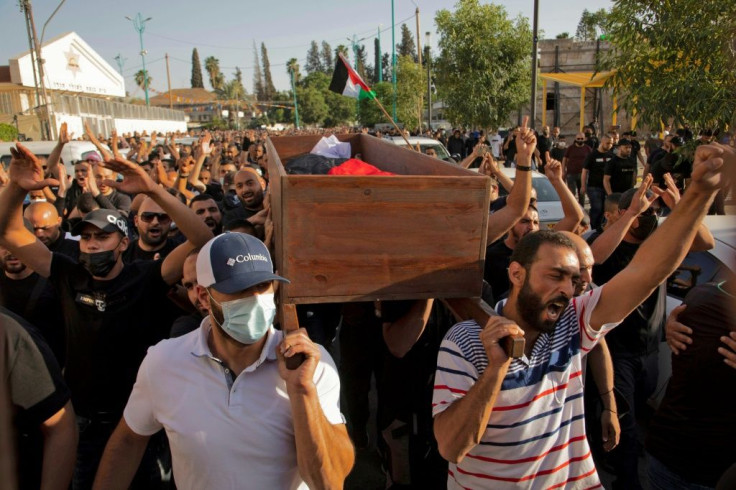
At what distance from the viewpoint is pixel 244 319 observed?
206cm

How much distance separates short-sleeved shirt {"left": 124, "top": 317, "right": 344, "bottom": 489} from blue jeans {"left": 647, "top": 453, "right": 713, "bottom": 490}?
149 cm

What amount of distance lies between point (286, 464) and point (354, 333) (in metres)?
2.30

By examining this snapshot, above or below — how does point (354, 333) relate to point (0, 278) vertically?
below

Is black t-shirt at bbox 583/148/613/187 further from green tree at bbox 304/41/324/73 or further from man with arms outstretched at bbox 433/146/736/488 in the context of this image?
green tree at bbox 304/41/324/73

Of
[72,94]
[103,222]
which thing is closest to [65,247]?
[103,222]

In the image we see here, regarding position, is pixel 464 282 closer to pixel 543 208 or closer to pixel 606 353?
pixel 606 353

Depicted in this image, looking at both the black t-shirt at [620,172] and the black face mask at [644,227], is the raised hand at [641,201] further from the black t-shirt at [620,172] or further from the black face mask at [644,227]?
the black t-shirt at [620,172]

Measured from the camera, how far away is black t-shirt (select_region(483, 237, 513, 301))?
4012 millimetres

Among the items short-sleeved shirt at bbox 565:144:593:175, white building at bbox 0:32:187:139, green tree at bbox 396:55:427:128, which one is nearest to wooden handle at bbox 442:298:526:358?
short-sleeved shirt at bbox 565:144:593:175

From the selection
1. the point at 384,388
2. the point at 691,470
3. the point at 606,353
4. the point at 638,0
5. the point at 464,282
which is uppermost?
the point at 638,0

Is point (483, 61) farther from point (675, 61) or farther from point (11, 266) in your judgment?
point (11, 266)

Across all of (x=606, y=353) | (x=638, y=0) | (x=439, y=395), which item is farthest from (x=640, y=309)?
(x=638, y=0)

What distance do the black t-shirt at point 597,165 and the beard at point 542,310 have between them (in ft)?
27.9

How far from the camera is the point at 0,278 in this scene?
377cm
